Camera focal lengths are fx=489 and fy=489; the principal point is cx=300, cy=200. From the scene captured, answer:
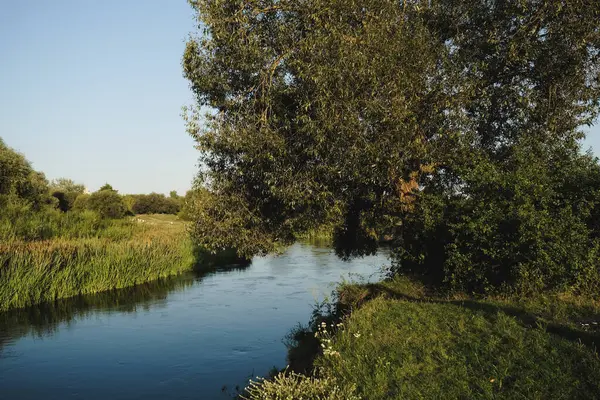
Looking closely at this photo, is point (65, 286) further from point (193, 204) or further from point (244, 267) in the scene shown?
point (244, 267)

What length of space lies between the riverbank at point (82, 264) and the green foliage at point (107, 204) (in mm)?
27641

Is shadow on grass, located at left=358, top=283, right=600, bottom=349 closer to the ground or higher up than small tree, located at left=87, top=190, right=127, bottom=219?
closer to the ground

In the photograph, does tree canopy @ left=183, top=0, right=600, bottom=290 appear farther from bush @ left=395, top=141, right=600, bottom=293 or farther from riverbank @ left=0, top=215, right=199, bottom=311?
riverbank @ left=0, top=215, right=199, bottom=311

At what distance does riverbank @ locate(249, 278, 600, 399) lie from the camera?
844cm

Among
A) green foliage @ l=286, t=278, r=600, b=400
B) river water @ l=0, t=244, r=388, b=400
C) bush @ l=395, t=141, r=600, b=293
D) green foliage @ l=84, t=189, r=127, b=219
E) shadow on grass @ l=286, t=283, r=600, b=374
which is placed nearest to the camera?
green foliage @ l=286, t=278, r=600, b=400

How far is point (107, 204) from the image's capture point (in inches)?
2625

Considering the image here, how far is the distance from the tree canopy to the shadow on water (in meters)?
9.34

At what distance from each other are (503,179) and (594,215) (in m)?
2.99

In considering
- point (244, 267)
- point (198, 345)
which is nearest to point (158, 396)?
point (198, 345)

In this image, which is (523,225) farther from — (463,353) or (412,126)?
(463,353)

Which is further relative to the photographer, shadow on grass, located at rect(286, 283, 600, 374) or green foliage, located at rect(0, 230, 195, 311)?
green foliage, located at rect(0, 230, 195, 311)

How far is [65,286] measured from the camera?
2639 cm

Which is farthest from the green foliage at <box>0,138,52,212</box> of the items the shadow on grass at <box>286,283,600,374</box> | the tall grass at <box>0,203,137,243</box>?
the shadow on grass at <box>286,283,600,374</box>

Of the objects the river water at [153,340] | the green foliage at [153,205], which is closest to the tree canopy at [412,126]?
the river water at [153,340]
